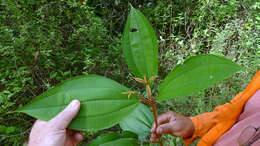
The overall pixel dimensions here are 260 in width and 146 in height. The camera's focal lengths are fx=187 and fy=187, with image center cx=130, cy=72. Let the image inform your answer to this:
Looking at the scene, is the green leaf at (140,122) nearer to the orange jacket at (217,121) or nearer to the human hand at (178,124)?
the human hand at (178,124)

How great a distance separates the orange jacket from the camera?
2.62 feet

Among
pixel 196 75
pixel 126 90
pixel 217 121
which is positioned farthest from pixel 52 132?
pixel 217 121

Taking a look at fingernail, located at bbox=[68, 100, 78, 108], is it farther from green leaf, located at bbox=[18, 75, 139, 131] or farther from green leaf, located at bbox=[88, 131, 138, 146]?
green leaf, located at bbox=[88, 131, 138, 146]

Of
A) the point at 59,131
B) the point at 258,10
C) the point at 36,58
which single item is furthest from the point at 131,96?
the point at 258,10

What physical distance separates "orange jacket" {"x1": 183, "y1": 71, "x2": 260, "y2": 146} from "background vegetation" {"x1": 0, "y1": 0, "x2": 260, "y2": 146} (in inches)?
16.3

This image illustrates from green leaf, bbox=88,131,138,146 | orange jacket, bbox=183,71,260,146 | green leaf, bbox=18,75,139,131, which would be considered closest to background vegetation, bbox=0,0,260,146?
orange jacket, bbox=183,71,260,146

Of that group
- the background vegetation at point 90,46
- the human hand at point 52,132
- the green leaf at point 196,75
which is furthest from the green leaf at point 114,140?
the background vegetation at point 90,46

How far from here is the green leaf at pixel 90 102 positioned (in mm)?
402

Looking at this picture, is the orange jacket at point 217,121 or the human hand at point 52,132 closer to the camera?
the human hand at point 52,132

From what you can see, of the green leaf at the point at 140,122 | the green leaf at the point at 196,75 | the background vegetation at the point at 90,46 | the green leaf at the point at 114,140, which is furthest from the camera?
the background vegetation at the point at 90,46

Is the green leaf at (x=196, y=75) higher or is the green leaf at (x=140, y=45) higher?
the green leaf at (x=140, y=45)

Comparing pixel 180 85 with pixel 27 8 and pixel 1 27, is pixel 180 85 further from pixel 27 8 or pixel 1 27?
pixel 27 8

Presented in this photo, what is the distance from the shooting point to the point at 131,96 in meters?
0.45

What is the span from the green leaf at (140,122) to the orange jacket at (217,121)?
242 mm
